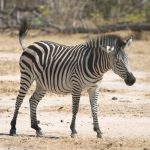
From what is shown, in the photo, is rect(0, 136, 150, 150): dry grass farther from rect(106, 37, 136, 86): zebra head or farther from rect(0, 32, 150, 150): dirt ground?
rect(106, 37, 136, 86): zebra head

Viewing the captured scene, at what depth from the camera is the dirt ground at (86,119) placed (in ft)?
33.4

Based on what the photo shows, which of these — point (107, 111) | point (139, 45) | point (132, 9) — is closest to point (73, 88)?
point (107, 111)

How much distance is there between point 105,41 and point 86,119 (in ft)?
7.90

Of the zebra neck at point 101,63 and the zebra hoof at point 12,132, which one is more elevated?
the zebra neck at point 101,63

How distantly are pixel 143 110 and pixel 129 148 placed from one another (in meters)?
4.64

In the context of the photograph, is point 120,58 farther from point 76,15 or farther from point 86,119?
point 76,15

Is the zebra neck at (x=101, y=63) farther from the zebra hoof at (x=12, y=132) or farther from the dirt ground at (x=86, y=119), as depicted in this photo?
the zebra hoof at (x=12, y=132)

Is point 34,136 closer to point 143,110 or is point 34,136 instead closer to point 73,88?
point 73,88

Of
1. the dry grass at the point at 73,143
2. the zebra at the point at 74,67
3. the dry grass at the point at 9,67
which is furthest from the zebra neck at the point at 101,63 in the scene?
the dry grass at the point at 9,67

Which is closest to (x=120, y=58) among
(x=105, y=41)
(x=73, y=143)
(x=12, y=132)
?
(x=105, y=41)

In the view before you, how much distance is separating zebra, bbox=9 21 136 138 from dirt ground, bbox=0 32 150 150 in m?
0.48

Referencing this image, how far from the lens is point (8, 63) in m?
23.4

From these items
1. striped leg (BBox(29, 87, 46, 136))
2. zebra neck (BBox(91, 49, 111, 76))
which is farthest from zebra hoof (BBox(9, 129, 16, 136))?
zebra neck (BBox(91, 49, 111, 76))

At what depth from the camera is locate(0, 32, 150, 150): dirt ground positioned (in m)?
10.2
